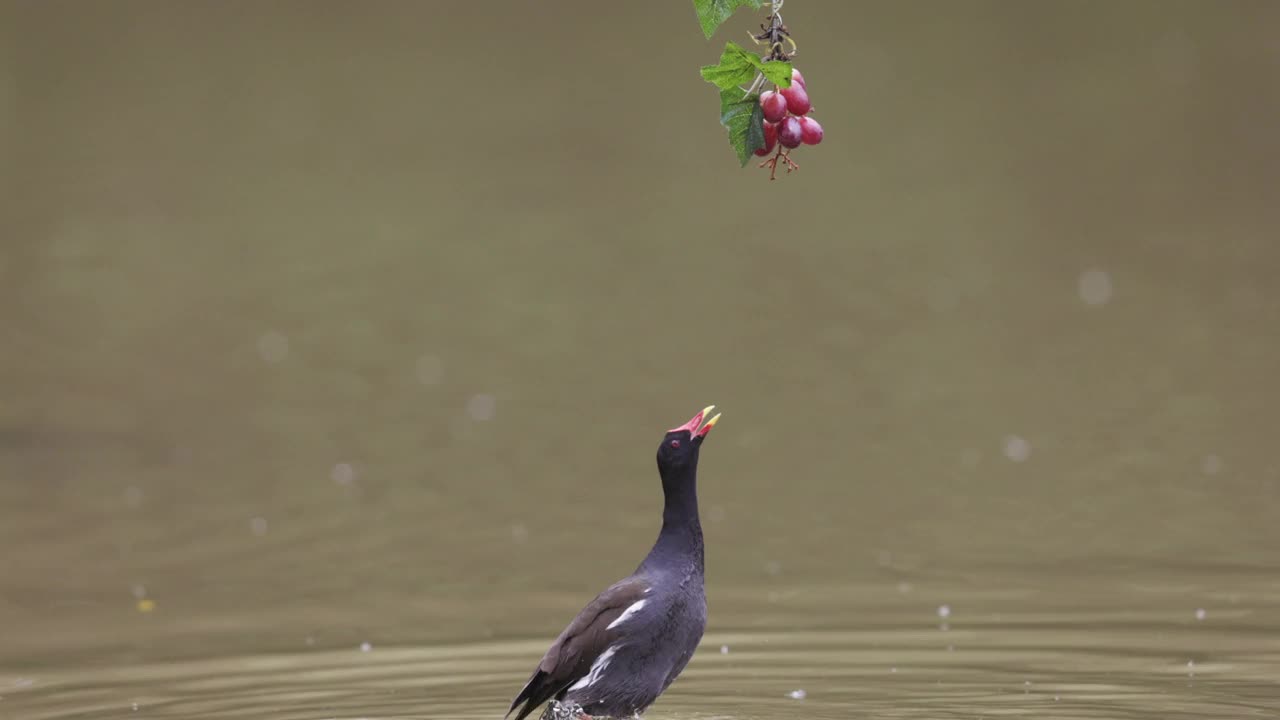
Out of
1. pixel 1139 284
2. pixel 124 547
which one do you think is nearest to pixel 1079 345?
pixel 1139 284

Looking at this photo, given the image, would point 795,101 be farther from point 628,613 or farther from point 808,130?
point 628,613

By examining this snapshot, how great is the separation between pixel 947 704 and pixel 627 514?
4.88 meters

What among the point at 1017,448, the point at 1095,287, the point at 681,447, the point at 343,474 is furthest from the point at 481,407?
the point at 681,447

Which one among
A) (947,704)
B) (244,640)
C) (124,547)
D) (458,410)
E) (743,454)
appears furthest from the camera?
(458,410)

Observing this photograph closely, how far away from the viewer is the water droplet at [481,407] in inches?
604

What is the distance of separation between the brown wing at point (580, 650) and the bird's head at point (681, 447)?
49cm

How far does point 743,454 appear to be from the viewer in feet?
46.6

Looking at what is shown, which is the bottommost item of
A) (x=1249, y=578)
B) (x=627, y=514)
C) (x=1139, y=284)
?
(x=1249, y=578)

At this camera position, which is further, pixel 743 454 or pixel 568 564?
pixel 743 454

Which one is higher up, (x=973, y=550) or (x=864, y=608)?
(x=973, y=550)

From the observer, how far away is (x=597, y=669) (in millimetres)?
7527

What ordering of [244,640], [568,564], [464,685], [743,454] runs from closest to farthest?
1. [464,685]
2. [244,640]
3. [568,564]
4. [743,454]

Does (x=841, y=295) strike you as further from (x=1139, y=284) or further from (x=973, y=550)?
(x=973, y=550)

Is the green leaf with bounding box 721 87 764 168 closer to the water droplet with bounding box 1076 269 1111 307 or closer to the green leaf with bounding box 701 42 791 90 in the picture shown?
the green leaf with bounding box 701 42 791 90
